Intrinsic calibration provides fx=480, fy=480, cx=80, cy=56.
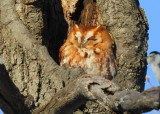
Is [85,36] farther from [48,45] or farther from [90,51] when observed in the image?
[48,45]

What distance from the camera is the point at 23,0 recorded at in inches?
191

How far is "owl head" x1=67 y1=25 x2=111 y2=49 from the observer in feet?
18.3

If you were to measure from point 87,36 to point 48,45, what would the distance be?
2.03 ft

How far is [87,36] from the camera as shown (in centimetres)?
569

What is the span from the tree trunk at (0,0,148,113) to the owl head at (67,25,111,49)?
7.8 inches

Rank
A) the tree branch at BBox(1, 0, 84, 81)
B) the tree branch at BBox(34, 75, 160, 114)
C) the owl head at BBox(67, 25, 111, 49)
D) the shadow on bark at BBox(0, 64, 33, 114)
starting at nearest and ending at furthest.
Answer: the tree branch at BBox(34, 75, 160, 114) < the shadow on bark at BBox(0, 64, 33, 114) < the tree branch at BBox(1, 0, 84, 81) < the owl head at BBox(67, 25, 111, 49)

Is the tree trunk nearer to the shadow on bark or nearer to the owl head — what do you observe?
the owl head

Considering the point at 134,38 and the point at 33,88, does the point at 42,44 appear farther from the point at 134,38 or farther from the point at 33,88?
the point at 134,38

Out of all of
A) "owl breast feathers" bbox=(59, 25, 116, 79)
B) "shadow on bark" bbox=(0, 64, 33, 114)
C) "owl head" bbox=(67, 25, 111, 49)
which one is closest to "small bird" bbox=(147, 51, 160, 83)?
"shadow on bark" bbox=(0, 64, 33, 114)

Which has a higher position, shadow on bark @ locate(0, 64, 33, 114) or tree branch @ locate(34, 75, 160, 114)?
shadow on bark @ locate(0, 64, 33, 114)

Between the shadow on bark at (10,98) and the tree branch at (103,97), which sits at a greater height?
the shadow on bark at (10,98)

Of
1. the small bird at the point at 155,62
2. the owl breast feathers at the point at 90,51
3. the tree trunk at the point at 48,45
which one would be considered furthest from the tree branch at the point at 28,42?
the owl breast feathers at the point at 90,51

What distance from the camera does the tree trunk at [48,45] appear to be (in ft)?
14.7

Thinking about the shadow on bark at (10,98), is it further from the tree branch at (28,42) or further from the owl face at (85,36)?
the owl face at (85,36)
